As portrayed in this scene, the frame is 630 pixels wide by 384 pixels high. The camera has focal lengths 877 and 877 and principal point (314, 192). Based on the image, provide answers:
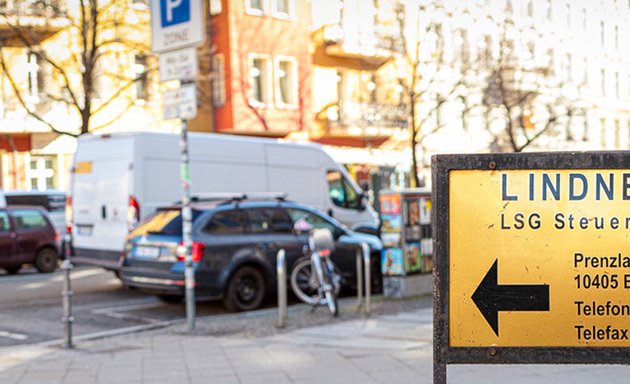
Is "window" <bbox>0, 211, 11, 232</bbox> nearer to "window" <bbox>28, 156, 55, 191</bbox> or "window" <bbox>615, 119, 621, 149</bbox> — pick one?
"window" <bbox>28, 156, 55, 191</bbox>

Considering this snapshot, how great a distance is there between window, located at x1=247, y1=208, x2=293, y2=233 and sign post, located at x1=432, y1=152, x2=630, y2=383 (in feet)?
29.2

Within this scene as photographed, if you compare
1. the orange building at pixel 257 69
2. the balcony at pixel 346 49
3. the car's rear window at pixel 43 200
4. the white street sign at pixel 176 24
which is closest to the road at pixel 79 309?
the white street sign at pixel 176 24

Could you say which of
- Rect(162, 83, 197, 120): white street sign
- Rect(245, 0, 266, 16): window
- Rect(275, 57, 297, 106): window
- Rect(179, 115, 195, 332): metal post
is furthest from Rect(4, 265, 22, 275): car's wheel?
Rect(275, 57, 297, 106): window

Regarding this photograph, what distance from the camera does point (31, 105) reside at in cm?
2711

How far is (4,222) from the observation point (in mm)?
18391

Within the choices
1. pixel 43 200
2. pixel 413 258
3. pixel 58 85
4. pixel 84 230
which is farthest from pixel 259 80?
pixel 413 258

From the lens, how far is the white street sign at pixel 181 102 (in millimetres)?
9414

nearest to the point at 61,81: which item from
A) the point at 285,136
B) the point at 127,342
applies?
the point at 285,136

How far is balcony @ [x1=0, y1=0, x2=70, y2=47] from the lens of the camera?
23.7 m

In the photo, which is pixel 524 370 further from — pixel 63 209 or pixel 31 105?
pixel 31 105

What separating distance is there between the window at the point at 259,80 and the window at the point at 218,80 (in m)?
1.08

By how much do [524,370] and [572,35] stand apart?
26732mm

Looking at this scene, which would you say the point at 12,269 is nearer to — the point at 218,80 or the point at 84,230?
the point at 84,230

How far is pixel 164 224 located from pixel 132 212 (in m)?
2.14
